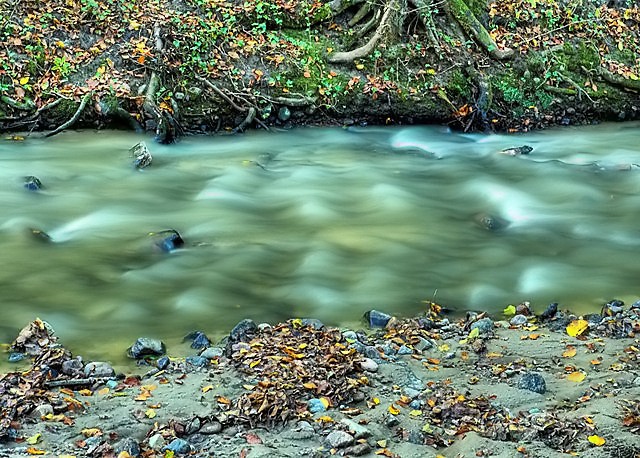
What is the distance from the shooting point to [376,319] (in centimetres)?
523

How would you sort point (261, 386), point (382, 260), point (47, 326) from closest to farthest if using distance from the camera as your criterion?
1. point (261, 386)
2. point (47, 326)
3. point (382, 260)

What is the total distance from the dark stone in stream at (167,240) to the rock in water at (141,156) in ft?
8.54

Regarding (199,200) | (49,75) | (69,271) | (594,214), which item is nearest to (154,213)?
(199,200)

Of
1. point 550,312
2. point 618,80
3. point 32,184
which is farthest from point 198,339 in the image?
point 618,80

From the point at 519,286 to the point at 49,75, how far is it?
7691 mm

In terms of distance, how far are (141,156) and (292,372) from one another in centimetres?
597

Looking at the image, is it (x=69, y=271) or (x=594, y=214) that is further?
(x=594, y=214)

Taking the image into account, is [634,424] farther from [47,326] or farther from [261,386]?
[47,326]

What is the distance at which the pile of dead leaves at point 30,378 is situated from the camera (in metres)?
3.61

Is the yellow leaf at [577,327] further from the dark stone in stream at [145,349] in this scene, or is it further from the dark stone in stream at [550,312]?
the dark stone in stream at [145,349]

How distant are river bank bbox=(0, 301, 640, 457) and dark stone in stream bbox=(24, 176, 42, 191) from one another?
4071mm

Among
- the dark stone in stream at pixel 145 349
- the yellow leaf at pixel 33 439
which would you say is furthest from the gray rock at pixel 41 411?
the dark stone in stream at pixel 145 349

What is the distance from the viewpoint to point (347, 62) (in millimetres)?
11461

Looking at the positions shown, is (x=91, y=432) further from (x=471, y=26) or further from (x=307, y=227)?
(x=471, y=26)
